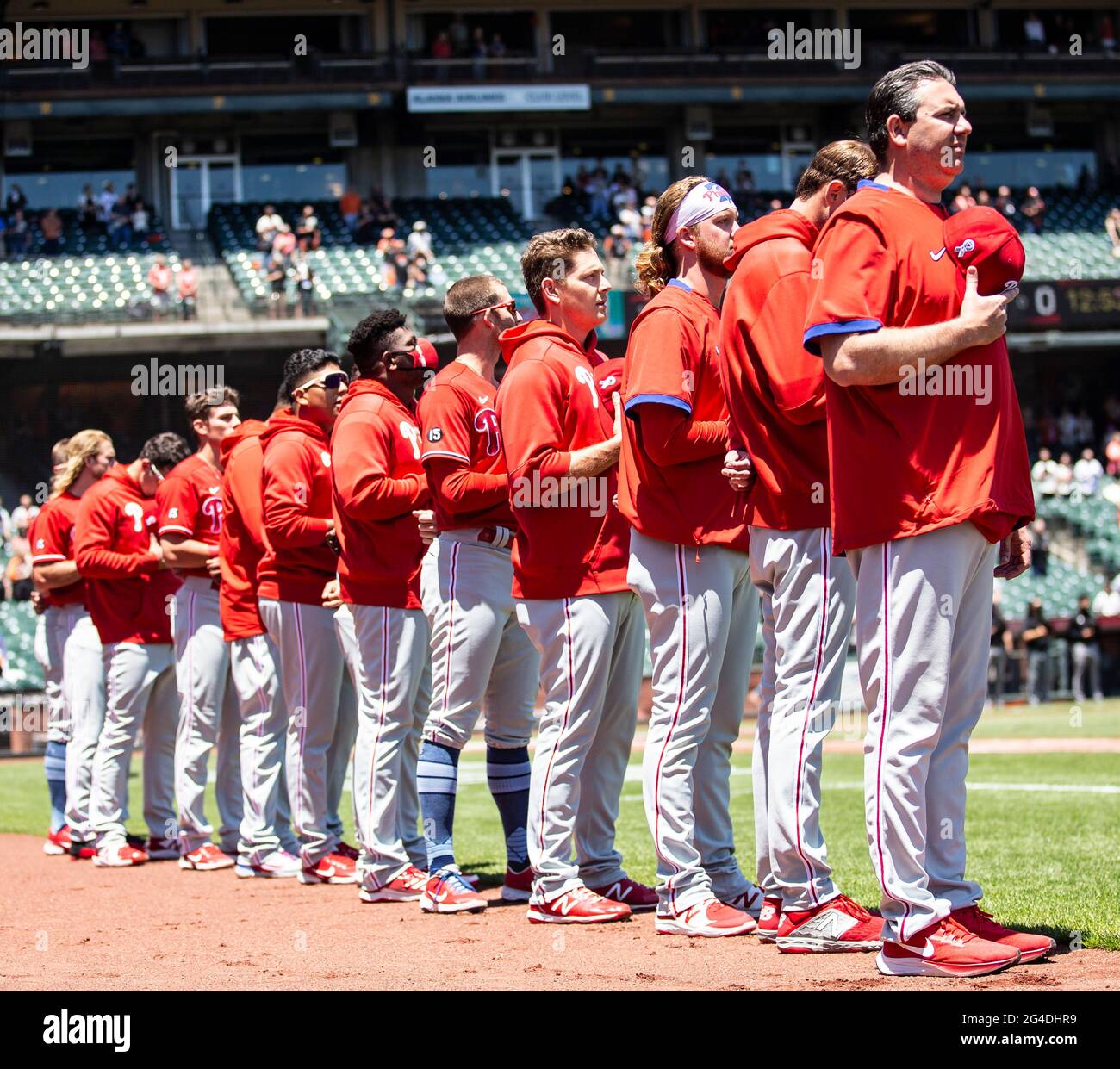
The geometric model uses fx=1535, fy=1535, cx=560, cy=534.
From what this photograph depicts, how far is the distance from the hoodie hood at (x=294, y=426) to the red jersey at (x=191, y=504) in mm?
793

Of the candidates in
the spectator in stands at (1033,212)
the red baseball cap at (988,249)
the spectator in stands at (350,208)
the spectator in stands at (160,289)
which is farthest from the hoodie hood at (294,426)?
the spectator in stands at (1033,212)

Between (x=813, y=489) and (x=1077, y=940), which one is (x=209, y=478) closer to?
(x=813, y=489)

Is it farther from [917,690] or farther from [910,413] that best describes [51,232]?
[917,690]

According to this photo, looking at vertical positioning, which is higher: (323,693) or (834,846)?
(323,693)

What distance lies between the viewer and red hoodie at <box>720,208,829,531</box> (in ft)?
14.2

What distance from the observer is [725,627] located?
16.0 ft

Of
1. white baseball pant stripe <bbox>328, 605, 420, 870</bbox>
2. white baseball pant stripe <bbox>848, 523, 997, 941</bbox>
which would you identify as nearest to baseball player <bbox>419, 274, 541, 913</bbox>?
white baseball pant stripe <bbox>328, 605, 420, 870</bbox>

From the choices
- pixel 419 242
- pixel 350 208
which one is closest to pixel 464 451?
pixel 419 242

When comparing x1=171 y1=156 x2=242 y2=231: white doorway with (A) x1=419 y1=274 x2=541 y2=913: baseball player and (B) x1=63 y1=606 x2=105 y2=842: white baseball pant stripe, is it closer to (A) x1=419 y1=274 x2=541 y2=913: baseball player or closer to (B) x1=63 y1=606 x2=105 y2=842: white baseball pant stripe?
(B) x1=63 y1=606 x2=105 y2=842: white baseball pant stripe

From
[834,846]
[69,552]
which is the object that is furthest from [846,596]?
[69,552]

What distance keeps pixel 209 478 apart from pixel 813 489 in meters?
4.51

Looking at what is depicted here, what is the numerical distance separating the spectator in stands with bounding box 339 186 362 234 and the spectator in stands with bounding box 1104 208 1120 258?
48.0ft

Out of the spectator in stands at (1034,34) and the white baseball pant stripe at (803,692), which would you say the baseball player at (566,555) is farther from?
the spectator in stands at (1034,34)
